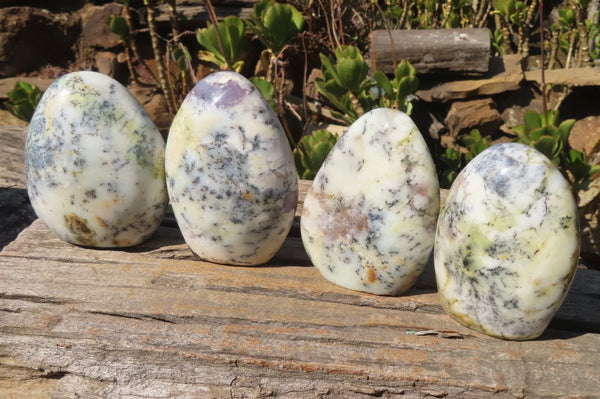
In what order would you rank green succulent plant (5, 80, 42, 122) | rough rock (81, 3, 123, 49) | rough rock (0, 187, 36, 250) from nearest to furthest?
1. rough rock (0, 187, 36, 250)
2. green succulent plant (5, 80, 42, 122)
3. rough rock (81, 3, 123, 49)

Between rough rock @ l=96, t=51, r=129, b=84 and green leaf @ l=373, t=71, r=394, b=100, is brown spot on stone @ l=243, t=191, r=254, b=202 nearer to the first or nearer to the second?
green leaf @ l=373, t=71, r=394, b=100

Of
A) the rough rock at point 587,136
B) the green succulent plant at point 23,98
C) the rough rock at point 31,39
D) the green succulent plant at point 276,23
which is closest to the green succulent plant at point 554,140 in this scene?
Answer: the rough rock at point 587,136

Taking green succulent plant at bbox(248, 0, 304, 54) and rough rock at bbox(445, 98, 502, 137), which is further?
rough rock at bbox(445, 98, 502, 137)

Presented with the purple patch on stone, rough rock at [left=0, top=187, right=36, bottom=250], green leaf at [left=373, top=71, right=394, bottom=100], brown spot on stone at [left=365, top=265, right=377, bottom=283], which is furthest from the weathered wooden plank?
green leaf at [left=373, top=71, right=394, bottom=100]

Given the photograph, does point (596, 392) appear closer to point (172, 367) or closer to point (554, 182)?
point (554, 182)

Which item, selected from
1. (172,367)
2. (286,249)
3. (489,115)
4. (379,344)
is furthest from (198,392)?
(489,115)

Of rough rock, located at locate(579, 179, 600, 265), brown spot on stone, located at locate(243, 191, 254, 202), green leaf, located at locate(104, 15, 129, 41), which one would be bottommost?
rough rock, located at locate(579, 179, 600, 265)
